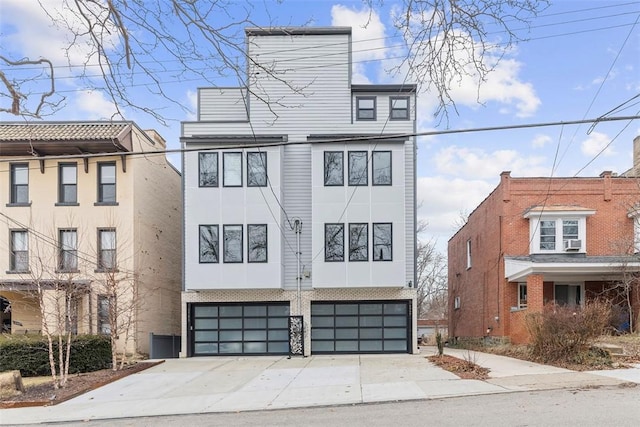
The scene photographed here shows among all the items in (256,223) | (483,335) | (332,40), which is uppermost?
(332,40)

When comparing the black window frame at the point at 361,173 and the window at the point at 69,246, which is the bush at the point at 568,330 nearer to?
the black window frame at the point at 361,173

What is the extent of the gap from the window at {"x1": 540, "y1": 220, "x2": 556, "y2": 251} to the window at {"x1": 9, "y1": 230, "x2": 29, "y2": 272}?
66.8ft

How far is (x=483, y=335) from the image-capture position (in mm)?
26141

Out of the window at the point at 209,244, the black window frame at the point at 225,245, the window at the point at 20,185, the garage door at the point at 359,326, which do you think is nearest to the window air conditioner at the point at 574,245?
the garage door at the point at 359,326

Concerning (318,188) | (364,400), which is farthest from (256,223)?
(364,400)

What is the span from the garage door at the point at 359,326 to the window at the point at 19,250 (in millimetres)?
11545

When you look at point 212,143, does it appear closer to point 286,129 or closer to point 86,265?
point 286,129

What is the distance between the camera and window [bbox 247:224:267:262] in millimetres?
22141

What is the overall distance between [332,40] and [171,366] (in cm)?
1414

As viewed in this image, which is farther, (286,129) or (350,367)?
(286,129)

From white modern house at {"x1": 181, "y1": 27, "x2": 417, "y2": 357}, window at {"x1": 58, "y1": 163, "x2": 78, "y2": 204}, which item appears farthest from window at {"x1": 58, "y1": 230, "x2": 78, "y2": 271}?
white modern house at {"x1": 181, "y1": 27, "x2": 417, "y2": 357}

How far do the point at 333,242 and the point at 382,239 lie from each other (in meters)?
1.94

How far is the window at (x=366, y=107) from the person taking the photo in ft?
77.2

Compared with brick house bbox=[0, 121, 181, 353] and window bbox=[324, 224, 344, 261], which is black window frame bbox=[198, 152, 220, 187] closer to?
brick house bbox=[0, 121, 181, 353]
